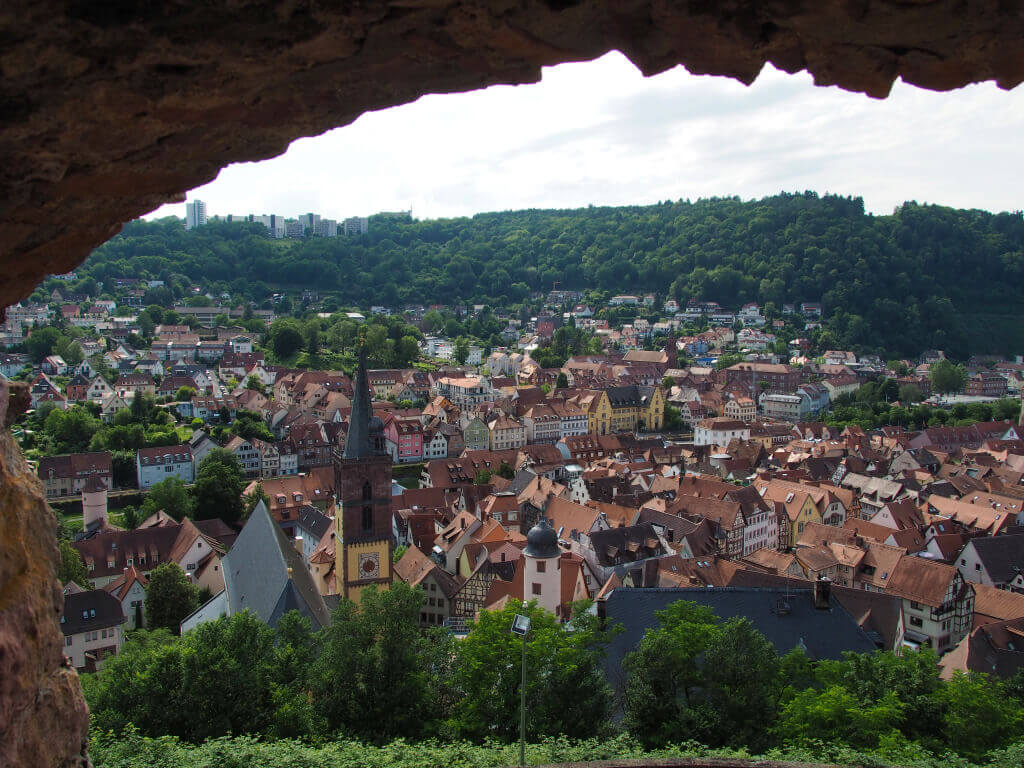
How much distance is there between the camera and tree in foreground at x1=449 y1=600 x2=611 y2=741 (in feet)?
57.5

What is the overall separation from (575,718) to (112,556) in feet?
111

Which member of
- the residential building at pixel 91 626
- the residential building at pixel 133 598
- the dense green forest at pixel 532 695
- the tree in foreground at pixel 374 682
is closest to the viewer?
the dense green forest at pixel 532 695

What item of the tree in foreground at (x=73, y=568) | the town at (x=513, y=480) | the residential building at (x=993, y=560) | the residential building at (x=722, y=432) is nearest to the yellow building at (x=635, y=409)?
the town at (x=513, y=480)

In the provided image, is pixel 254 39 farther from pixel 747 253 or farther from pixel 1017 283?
pixel 1017 283

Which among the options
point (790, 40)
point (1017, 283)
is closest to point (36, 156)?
point (790, 40)

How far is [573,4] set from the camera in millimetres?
3768

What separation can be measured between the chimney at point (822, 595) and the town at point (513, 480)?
0.09 meters

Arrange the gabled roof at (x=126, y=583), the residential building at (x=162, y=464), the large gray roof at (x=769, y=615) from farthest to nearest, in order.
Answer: the residential building at (x=162, y=464) → the gabled roof at (x=126, y=583) → the large gray roof at (x=769, y=615)

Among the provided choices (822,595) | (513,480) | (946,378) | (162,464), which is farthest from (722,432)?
(822,595)

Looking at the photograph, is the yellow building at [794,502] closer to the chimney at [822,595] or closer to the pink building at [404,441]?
the chimney at [822,595]

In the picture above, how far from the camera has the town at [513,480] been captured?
99.8 feet

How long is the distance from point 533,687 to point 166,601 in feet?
79.0

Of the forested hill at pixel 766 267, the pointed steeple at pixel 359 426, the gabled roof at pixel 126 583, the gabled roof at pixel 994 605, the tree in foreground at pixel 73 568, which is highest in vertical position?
the forested hill at pixel 766 267

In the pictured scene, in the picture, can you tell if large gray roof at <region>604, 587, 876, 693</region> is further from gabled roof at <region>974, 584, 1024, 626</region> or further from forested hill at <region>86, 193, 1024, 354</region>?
forested hill at <region>86, 193, 1024, 354</region>
